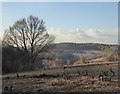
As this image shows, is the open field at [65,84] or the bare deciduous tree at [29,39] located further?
the bare deciduous tree at [29,39]

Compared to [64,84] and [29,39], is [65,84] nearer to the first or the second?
[64,84]

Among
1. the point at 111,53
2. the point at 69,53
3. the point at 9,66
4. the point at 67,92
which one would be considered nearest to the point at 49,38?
the point at 69,53

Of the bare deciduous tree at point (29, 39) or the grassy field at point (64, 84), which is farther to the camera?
the bare deciduous tree at point (29, 39)

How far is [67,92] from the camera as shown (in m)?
11.9

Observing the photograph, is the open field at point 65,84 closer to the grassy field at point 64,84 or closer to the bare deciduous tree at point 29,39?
the grassy field at point 64,84

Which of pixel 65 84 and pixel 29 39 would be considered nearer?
pixel 65 84

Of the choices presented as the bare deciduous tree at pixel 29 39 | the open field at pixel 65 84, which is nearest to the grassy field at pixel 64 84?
the open field at pixel 65 84

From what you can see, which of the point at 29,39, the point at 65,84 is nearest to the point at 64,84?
the point at 65,84

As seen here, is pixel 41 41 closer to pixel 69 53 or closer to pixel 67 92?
pixel 69 53

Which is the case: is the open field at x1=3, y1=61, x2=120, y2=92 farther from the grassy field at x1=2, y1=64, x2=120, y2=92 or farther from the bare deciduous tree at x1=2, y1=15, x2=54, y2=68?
the bare deciduous tree at x1=2, y1=15, x2=54, y2=68

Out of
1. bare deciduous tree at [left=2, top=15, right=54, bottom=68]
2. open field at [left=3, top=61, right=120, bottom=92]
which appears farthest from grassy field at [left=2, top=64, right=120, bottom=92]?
bare deciduous tree at [left=2, top=15, right=54, bottom=68]

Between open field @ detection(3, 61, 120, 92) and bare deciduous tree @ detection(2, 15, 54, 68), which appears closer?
open field @ detection(3, 61, 120, 92)

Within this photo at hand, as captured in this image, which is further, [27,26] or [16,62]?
[27,26]

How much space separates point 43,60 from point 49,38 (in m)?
3.42
